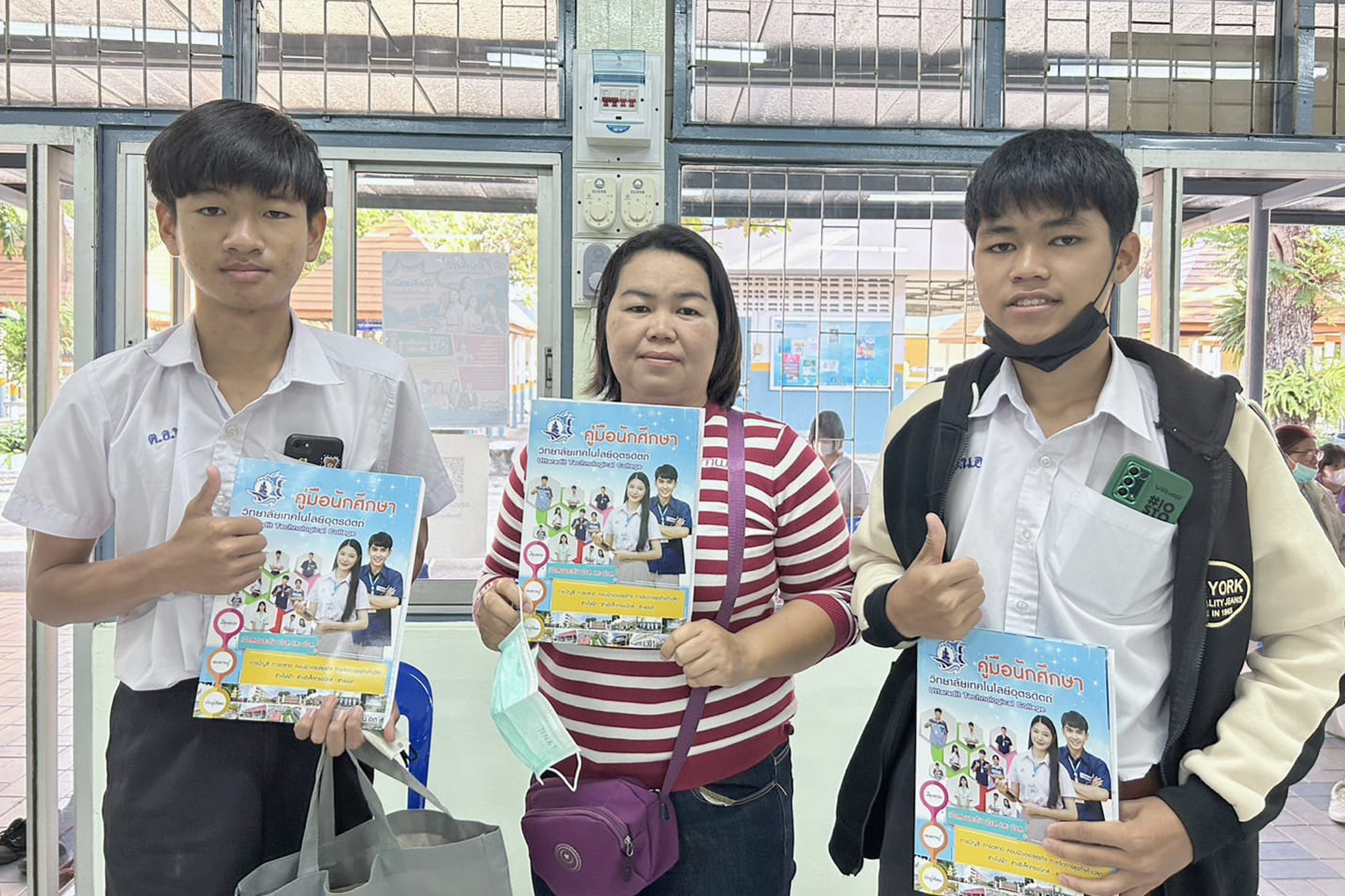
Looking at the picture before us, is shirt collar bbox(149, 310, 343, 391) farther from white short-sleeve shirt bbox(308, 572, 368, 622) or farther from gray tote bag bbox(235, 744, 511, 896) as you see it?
gray tote bag bbox(235, 744, 511, 896)

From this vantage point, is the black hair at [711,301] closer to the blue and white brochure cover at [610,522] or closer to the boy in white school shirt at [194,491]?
the blue and white brochure cover at [610,522]

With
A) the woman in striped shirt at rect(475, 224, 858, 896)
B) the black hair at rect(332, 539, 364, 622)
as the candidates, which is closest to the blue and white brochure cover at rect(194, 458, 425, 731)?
the black hair at rect(332, 539, 364, 622)

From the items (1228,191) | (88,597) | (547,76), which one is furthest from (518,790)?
Result: (1228,191)

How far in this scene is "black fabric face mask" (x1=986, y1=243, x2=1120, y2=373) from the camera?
1.16m

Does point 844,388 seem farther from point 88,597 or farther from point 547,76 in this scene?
point 88,597

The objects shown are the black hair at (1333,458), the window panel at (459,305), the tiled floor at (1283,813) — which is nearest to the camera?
the window panel at (459,305)

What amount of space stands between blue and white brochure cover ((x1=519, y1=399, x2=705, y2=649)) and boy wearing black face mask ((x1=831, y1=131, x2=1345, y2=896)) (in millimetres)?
289

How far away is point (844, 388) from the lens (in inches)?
112

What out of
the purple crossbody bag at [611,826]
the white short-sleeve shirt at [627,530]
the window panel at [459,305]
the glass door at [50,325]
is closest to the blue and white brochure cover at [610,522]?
the white short-sleeve shirt at [627,530]

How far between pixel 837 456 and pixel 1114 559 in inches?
67.9

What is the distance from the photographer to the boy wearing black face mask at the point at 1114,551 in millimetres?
1082

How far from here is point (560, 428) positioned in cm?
135

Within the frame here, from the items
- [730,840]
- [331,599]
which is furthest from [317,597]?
[730,840]

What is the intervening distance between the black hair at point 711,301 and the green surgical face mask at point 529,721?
505 millimetres
